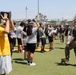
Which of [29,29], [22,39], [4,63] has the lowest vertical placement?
[22,39]

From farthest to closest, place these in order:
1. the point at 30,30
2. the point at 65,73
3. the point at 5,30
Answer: the point at 30,30 → the point at 65,73 → the point at 5,30

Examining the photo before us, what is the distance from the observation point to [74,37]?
35.0 feet

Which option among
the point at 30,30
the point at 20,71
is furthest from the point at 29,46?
the point at 20,71

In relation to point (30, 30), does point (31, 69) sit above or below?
below

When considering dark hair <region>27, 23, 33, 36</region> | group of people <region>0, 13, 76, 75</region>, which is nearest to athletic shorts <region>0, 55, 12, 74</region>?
group of people <region>0, 13, 76, 75</region>

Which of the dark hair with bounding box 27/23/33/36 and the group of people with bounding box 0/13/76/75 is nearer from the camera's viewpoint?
the group of people with bounding box 0/13/76/75

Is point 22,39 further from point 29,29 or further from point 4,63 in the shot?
point 4,63

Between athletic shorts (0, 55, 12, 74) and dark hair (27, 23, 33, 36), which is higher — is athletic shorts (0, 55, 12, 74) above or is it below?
below

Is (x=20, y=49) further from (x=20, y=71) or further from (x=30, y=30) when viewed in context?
(x=20, y=71)

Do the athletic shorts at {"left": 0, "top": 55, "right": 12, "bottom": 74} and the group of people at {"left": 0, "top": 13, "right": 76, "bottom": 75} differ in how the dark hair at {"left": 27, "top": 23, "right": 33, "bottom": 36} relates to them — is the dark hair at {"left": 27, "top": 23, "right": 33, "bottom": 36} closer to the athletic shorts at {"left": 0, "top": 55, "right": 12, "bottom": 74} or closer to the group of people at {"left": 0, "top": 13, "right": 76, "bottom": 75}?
the group of people at {"left": 0, "top": 13, "right": 76, "bottom": 75}

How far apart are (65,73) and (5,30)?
12.9 ft

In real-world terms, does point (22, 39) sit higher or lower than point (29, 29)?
lower

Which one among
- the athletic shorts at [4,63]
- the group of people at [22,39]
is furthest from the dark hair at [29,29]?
the athletic shorts at [4,63]

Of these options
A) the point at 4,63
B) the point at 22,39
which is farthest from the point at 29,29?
the point at 4,63
